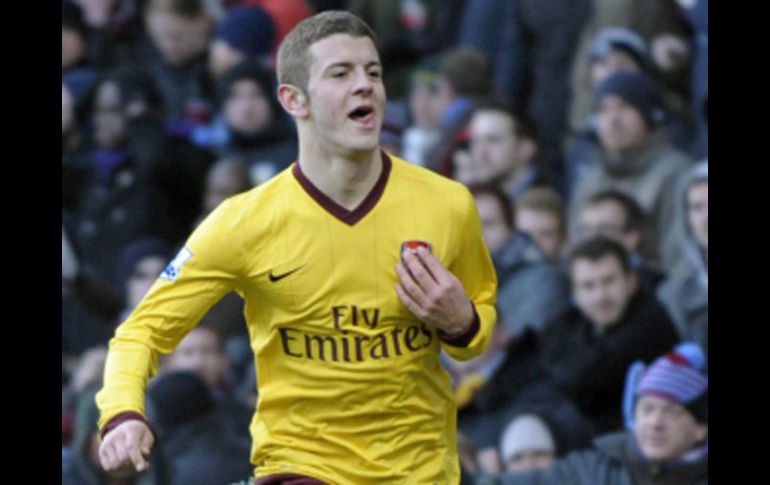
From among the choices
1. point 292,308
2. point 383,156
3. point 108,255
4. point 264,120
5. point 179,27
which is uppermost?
point 179,27

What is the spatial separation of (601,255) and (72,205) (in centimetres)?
354

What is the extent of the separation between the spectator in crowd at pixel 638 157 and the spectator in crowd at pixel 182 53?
2.68m

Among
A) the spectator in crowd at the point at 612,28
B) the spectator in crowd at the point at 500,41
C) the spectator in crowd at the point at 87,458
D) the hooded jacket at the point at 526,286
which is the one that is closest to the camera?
the hooded jacket at the point at 526,286

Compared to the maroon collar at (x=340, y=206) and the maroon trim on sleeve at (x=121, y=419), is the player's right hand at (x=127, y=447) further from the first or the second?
the maroon collar at (x=340, y=206)

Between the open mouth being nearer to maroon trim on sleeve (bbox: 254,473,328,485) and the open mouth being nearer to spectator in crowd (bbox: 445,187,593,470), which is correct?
maroon trim on sleeve (bbox: 254,473,328,485)

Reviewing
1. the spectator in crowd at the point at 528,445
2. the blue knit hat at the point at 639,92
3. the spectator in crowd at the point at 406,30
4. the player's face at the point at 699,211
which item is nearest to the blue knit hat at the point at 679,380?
the spectator in crowd at the point at 528,445

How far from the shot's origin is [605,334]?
9867 millimetres

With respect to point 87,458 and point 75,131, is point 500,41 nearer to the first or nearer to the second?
point 75,131

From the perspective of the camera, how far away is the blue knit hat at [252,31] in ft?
38.0

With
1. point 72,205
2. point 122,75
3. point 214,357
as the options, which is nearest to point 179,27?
point 122,75

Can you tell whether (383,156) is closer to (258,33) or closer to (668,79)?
(668,79)

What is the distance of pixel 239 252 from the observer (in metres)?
6.56

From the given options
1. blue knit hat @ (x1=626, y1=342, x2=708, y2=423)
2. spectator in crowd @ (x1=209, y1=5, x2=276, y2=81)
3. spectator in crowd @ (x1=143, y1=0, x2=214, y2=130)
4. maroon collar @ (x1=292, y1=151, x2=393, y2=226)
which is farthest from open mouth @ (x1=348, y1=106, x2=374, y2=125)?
spectator in crowd @ (x1=143, y1=0, x2=214, y2=130)
